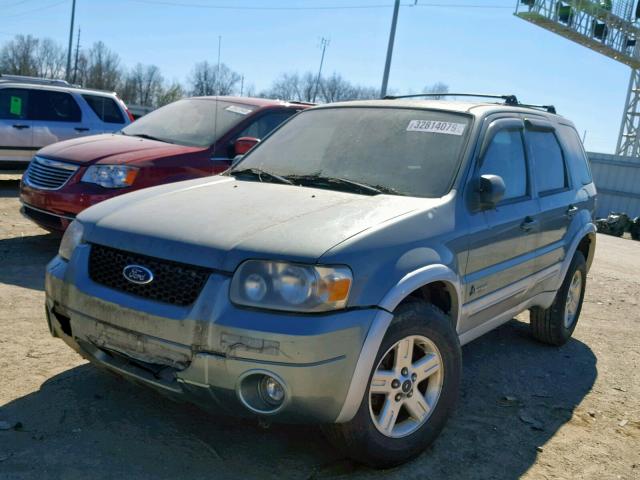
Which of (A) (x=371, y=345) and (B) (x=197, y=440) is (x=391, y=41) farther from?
(A) (x=371, y=345)

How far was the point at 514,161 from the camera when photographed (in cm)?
429

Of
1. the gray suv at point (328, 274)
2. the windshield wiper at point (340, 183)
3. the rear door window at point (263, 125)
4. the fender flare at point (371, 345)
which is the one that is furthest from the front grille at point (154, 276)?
the rear door window at point (263, 125)

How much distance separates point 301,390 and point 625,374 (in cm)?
337

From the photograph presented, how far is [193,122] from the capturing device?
7.18m

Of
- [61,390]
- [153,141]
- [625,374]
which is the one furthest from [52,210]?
[625,374]

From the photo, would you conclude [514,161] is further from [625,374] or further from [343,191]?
[625,374]

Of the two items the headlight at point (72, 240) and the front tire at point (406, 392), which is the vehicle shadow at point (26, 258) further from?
the front tire at point (406, 392)

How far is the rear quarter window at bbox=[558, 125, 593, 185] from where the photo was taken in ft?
17.2

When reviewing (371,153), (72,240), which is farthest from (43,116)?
(371,153)

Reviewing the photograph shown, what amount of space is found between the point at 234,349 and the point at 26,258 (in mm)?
4544

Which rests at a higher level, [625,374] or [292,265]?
[292,265]

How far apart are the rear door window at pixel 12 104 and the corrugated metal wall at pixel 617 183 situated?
2075 cm

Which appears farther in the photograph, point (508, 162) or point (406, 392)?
point (508, 162)

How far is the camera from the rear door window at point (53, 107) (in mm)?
10898
